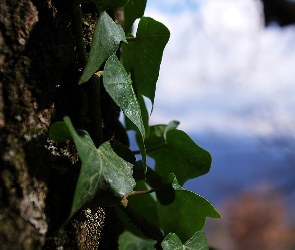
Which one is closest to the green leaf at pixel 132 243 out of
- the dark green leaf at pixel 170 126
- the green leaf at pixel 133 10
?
the dark green leaf at pixel 170 126

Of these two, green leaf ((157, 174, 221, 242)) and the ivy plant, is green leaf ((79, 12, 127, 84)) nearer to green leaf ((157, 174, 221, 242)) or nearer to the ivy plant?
the ivy plant

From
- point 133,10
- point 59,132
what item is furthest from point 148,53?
point 59,132

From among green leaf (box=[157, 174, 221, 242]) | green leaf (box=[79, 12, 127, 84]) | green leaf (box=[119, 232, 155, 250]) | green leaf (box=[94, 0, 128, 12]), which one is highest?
green leaf (box=[94, 0, 128, 12])

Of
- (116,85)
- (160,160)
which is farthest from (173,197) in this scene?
(116,85)

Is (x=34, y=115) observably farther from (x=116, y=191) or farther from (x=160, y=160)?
(x=160, y=160)

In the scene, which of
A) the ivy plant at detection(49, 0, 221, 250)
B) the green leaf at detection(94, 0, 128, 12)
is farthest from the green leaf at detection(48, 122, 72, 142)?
the green leaf at detection(94, 0, 128, 12)

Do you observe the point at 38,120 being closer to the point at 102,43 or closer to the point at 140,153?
the point at 102,43
